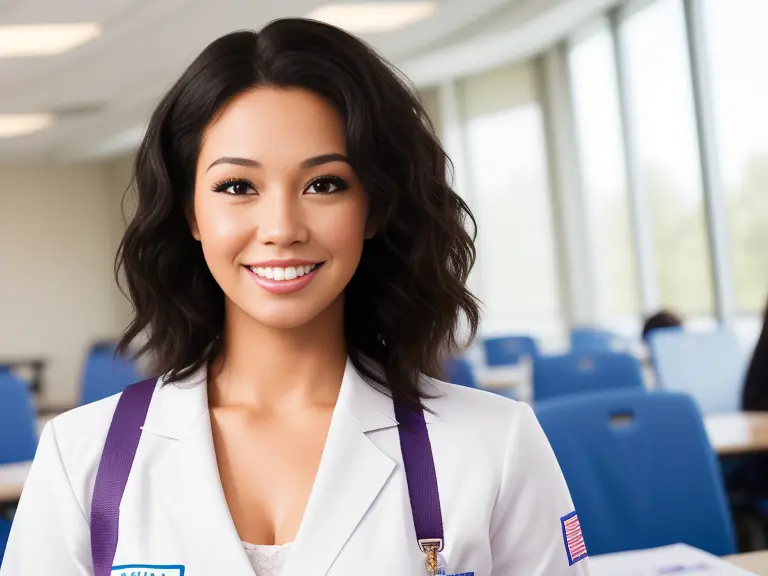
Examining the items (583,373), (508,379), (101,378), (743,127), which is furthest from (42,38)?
(583,373)

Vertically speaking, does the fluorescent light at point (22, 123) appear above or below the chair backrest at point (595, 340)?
above

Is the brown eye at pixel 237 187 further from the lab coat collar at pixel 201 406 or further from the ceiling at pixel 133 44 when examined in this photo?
the ceiling at pixel 133 44

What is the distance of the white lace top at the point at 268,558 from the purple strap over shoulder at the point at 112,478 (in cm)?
17

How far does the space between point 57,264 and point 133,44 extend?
6157mm

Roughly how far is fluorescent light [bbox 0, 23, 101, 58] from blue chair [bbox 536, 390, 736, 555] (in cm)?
623

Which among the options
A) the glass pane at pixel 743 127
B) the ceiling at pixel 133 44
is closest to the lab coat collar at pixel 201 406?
the ceiling at pixel 133 44

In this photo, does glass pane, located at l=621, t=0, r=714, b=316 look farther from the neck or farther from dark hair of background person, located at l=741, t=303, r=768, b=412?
the neck

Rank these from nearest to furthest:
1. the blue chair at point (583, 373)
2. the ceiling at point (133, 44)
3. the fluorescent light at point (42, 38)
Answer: the blue chair at point (583, 373), the ceiling at point (133, 44), the fluorescent light at point (42, 38)

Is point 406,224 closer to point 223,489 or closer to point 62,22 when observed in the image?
point 223,489

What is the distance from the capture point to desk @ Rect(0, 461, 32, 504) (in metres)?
2.92

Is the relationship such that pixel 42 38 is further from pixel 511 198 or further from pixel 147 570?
pixel 147 570

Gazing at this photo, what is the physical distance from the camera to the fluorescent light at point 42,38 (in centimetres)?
744

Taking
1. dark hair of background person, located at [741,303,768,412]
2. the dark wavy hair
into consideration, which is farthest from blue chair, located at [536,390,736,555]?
dark hair of background person, located at [741,303,768,412]

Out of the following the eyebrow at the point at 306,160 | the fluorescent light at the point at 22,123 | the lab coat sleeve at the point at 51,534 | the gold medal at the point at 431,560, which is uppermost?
the fluorescent light at the point at 22,123
